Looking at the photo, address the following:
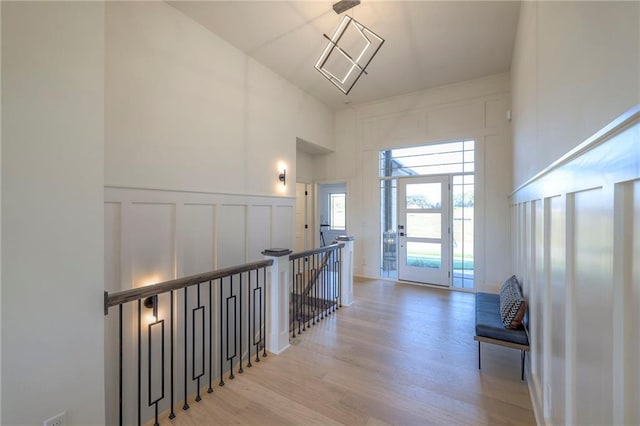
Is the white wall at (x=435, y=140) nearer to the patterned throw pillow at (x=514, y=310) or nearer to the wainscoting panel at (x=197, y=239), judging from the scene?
the patterned throw pillow at (x=514, y=310)

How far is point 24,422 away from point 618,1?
2.61m

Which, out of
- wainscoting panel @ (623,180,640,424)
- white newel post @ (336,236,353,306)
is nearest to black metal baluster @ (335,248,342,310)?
white newel post @ (336,236,353,306)

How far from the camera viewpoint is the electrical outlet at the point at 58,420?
3.78 feet

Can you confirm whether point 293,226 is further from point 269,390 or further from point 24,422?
point 24,422

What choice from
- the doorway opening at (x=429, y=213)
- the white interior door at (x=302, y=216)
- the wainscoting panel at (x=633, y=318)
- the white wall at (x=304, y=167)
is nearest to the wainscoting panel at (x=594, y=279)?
the wainscoting panel at (x=633, y=318)

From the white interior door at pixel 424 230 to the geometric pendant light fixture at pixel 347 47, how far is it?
8.03ft

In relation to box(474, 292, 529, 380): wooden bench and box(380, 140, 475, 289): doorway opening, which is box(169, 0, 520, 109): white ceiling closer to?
box(380, 140, 475, 289): doorway opening

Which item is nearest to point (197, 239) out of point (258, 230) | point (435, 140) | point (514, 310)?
point (258, 230)

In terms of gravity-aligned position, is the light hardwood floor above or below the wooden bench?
below

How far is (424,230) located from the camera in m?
5.13

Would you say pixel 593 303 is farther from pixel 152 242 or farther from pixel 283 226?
pixel 283 226

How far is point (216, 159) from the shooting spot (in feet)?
11.5

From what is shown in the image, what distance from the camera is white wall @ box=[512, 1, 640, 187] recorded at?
2.39ft

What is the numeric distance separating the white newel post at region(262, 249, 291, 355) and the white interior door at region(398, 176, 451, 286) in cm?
332
